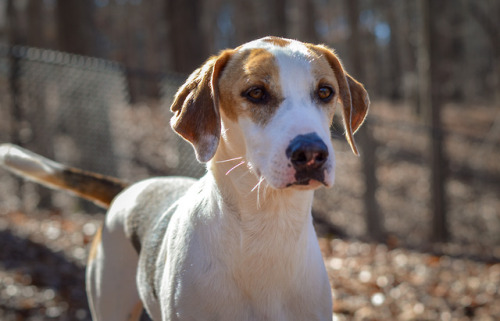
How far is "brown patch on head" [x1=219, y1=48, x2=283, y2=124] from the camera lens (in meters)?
2.43

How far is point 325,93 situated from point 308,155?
50cm

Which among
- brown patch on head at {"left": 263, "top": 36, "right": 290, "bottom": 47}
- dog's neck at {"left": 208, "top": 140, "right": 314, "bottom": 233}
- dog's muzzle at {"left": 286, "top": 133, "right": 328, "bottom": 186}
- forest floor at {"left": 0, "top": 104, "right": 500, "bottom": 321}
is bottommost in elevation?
forest floor at {"left": 0, "top": 104, "right": 500, "bottom": 321}

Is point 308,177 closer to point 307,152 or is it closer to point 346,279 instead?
point 307,152

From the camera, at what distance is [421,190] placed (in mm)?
12219

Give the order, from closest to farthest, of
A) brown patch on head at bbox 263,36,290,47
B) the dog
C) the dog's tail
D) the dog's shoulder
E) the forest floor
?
the dog
brown patch on head at bbox 263,36,290,47
the dog's shoulder
the dog's tail
the forest floor

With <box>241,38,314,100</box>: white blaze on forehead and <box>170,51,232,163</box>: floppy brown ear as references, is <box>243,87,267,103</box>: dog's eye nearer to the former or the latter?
<box>241,38,314,100</box>: white blaze on forehead

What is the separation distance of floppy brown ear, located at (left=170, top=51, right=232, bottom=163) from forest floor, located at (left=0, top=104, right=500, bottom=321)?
8.84 ft

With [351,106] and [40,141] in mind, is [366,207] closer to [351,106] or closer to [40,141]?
[40,141]

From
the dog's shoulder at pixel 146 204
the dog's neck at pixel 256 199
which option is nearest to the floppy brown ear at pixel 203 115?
the dog's neck at pixel 256 199

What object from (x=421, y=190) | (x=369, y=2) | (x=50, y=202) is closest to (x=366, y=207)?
(x=421, y=190)

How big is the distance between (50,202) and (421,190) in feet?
26.1

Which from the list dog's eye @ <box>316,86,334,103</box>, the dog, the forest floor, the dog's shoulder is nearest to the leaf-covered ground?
the forest floor

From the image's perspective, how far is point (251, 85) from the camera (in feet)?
8.08

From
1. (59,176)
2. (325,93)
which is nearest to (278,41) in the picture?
(325,93)
